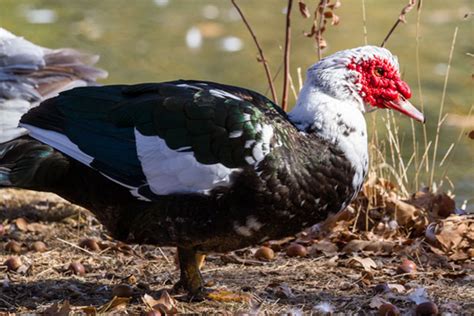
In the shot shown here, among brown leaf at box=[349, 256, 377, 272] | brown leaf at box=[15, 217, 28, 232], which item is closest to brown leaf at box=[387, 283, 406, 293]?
brown leaf at box=[349, 256, 377, 272]

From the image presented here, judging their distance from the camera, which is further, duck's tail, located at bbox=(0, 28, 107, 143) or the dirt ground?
duck's tail, located at bbox=(0, 28, 107, 143)

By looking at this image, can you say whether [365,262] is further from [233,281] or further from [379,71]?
[379,71]

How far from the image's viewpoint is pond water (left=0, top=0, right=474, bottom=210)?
8.28 metres

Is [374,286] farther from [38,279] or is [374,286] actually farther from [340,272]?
[38,279]

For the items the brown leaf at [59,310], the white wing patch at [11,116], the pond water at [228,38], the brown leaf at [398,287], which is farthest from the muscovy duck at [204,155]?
the pond water at [228,38]

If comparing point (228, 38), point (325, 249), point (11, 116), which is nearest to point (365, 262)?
point (325, 249)

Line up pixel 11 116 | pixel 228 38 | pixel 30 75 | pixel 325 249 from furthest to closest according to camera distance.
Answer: pixel 228 38 < pixel 30 75 < pixel 11 116 < pixel 325 249

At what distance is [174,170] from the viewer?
11.8ft

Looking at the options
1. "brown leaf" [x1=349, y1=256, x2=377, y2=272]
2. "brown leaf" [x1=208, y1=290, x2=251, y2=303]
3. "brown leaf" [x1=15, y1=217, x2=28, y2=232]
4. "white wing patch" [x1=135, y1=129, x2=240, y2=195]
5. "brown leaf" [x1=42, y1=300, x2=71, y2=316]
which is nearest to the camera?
"white wing patch" [x1=135, y1=129, x2=240, y2=195]

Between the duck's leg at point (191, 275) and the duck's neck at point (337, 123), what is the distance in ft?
2.20

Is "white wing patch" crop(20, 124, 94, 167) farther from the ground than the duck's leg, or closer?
farther from the ground

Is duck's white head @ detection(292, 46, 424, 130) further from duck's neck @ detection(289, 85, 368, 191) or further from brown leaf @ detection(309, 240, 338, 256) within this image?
brown leaf @ detection(309, 240, 338, 256)

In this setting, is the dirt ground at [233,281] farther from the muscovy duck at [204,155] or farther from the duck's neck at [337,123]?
the duck's neck at [337,123]

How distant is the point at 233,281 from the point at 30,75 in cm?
251
